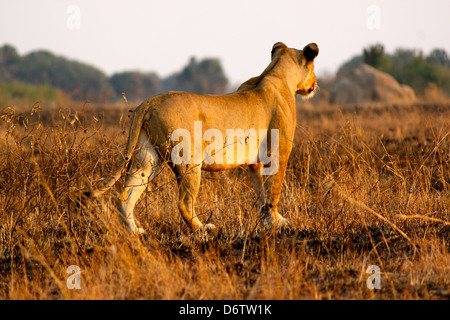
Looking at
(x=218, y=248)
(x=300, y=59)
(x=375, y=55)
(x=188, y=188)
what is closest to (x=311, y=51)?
(x=300, y=59)

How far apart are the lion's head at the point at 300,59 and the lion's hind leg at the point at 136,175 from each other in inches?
75.9

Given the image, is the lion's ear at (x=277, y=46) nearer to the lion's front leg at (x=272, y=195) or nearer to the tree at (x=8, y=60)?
the lion's front leg at (x=272, y=195)

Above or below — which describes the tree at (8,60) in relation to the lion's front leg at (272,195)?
above

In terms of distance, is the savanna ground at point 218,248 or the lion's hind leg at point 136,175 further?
the lion's hind leg at point 136,175

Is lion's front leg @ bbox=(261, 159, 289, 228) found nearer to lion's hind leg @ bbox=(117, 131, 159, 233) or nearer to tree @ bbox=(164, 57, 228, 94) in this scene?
lion's hind leg @ bbox=(117, 131, 159, 233)

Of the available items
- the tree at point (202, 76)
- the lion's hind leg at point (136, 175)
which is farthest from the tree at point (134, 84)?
the lion's hind leg at point (136, 175)

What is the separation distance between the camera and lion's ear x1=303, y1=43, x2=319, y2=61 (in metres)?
5.82

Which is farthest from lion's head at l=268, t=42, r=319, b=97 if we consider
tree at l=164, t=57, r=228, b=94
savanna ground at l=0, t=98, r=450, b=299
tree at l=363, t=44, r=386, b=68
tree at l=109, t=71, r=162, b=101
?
tree at l=109, t=71, r=162, b=101

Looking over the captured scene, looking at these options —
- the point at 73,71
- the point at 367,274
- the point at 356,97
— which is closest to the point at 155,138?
the point at 367,274

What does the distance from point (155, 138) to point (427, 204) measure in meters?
2.93

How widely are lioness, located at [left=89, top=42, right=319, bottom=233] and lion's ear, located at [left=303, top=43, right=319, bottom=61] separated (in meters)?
0.02

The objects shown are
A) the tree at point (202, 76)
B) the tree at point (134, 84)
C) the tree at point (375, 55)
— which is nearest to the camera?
the tree at point (375, 55)

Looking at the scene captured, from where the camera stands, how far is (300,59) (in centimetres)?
595

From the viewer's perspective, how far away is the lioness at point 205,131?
456 cm
